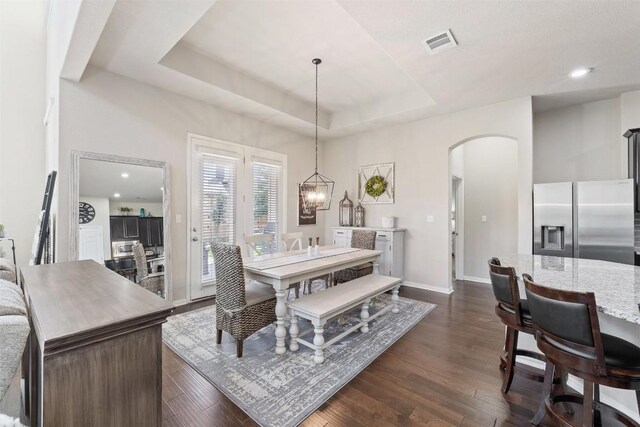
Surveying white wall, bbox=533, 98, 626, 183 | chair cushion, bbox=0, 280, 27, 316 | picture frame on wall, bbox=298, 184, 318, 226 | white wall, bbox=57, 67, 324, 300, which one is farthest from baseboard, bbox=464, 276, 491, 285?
chair cushion, bbox=0, 280, 27, 316

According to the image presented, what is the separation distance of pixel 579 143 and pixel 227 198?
5312mm

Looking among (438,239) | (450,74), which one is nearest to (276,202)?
(438,239)

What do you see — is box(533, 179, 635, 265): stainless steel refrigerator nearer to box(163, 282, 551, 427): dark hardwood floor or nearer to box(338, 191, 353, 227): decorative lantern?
box(163, 282, 551, 427): dark hardwood floor

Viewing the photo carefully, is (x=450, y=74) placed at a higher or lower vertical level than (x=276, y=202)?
higher

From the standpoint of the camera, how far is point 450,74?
3.26 m

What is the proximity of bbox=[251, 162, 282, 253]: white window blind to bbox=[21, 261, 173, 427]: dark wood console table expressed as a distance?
374 cm

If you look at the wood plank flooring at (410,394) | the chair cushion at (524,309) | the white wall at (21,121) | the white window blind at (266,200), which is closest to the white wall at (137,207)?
the white window blind at (266,200)

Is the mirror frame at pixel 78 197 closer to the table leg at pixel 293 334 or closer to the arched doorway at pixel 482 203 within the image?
the table leg at pixel 293 334

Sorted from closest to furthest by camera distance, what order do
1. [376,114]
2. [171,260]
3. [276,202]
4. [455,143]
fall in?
[171,260] < [455,143] < [376,114] < [276,202]

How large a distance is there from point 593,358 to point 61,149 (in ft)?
15.1

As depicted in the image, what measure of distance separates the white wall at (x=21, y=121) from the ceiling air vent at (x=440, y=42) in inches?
206

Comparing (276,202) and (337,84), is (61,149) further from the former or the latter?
(337,84)

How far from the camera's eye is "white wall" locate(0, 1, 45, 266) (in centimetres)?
384

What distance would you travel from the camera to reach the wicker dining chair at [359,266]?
13.8 feet
